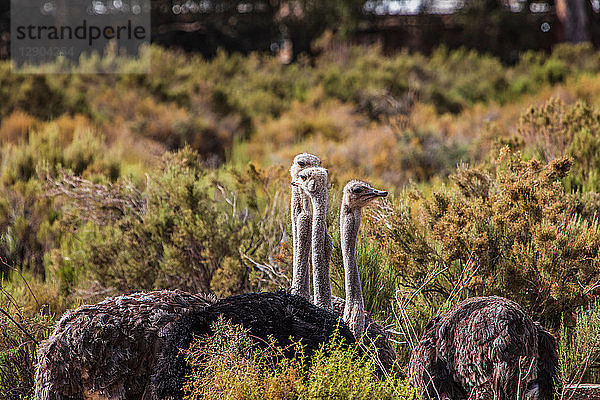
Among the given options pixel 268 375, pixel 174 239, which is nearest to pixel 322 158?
pixel 174 239

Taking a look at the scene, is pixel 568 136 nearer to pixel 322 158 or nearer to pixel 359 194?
pixel 322 158

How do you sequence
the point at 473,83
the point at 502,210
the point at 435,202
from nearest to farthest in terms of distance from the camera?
the point at 502,210
the point at 435,202
the point at 473,83

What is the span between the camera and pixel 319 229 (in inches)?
148

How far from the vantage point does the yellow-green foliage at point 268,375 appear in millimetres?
2947

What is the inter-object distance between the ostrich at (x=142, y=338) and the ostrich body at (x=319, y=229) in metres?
0.24

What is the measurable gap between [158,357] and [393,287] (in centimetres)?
170

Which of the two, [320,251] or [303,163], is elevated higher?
[303,163]

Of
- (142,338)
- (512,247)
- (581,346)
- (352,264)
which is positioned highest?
(352,264)

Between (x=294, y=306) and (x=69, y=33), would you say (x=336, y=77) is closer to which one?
(x=69, y=33)

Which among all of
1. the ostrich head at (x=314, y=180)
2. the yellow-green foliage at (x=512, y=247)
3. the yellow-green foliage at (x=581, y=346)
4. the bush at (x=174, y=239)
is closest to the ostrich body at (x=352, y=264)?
the ostrich head at (x=314, y=180)

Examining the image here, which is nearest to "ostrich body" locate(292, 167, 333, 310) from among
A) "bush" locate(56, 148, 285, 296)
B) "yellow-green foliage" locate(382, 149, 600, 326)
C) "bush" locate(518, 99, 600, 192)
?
"yellow-green foliage" locate(382, 149, 600, 326)

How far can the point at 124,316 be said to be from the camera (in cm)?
345

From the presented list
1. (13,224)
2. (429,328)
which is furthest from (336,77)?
(429,328)

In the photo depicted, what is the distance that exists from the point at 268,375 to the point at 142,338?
705mm
